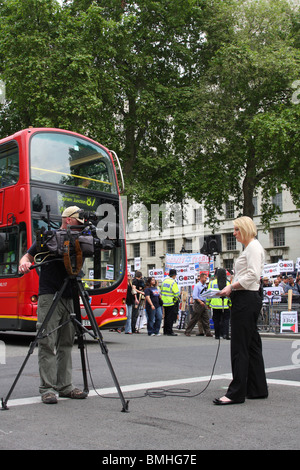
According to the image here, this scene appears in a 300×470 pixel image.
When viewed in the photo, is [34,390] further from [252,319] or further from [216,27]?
[216,27]

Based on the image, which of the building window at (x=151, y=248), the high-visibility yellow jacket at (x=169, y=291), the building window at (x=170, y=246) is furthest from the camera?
the building window at (x=151, y=248)

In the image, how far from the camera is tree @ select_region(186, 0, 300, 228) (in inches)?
1009

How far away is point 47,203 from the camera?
1255 cm

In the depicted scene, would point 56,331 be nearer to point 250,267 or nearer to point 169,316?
point 250,267

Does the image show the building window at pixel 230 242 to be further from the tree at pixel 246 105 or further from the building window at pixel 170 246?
the tree at pixel 246 105

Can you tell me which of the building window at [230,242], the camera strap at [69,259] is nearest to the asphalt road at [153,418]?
the camera strap at [69,259]

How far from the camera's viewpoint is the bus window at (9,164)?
12.8 metres

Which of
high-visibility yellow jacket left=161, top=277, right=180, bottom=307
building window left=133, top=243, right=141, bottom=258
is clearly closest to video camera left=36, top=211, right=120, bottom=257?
high-visibility yellow jacket left=161, top=277, right=180, bottom=307

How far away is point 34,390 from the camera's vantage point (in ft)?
20.9

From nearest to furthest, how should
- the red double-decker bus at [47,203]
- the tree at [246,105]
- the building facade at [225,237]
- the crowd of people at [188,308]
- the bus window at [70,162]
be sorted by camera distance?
the red double-decker bus at [47,203], the bus window at [70,162], the crowd of people at [188,308], the tree at [246,105], the building facade at [225,237]
